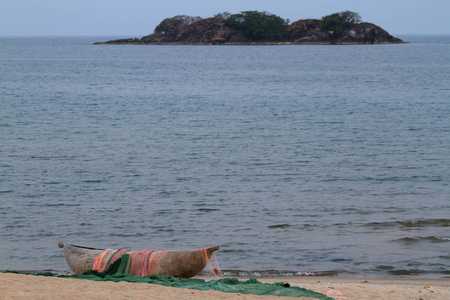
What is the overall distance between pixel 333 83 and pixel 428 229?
190 ft

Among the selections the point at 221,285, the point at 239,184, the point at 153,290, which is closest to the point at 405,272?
the point at 221,285

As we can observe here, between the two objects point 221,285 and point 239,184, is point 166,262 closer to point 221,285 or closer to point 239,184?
point 221,285

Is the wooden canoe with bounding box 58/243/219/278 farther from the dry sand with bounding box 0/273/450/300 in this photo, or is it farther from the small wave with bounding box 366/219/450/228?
the small wave with bounding box 366/219/450/228

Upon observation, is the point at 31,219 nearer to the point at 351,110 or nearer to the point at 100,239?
the point at 100,239

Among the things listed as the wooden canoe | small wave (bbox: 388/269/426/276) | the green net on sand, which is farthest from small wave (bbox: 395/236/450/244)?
the wooden canoe

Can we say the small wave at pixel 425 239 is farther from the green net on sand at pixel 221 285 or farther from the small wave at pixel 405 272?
the green net on sand at pixel 221 285

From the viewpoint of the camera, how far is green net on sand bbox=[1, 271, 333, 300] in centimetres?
1068

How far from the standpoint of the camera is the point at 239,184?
75.8 ft

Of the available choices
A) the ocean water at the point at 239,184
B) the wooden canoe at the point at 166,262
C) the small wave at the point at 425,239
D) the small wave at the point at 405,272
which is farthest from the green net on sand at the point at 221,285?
the small wave at the point at 425,239

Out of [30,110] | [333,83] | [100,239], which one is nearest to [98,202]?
[100,239]

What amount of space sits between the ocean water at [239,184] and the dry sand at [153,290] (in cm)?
179

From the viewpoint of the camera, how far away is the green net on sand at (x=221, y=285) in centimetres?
1068

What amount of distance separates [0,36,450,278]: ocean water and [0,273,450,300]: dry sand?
179cm

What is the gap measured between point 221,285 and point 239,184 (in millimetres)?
12173
